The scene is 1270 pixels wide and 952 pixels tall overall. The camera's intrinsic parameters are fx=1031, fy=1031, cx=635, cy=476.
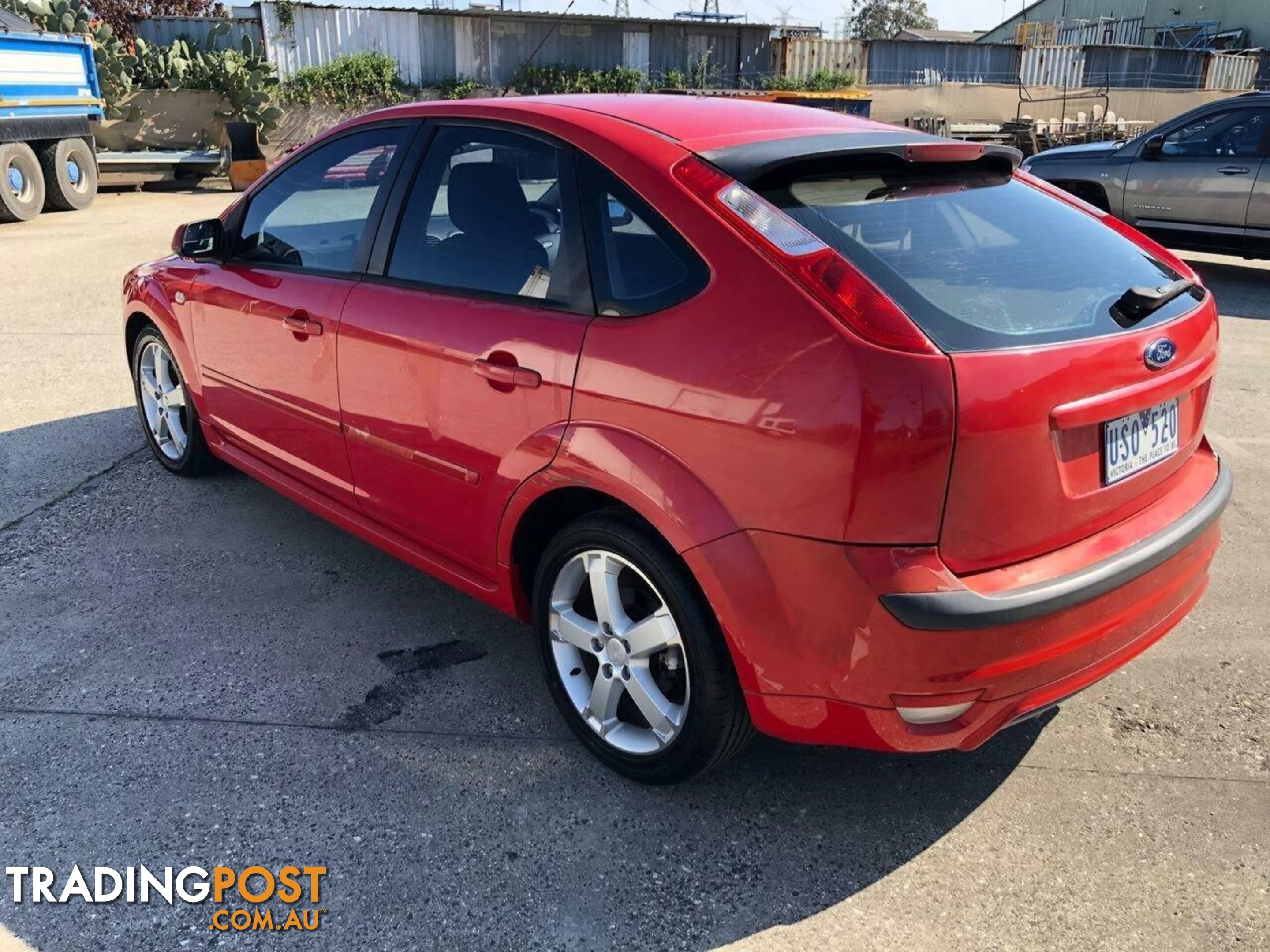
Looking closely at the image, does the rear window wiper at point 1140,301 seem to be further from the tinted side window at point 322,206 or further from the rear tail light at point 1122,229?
the tinted side window at point 322,206

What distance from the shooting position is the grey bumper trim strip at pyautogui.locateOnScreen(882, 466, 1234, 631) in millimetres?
2154

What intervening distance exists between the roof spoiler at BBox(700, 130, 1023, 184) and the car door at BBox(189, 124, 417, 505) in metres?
1.30

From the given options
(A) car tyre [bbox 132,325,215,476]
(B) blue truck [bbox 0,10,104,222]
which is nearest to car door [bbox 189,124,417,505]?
(A) car tyre [bbox 132,325,215,476]

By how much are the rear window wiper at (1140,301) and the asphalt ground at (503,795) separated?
127cm

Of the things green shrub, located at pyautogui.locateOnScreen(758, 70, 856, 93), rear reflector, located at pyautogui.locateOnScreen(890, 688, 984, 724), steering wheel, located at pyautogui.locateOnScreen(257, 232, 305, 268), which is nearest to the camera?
rear reflector, located at pyautogui.locateOnScreen(890, 688, 984, 724)

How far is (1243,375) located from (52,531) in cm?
684

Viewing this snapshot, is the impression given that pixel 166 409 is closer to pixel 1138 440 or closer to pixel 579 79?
pixel 1138 440

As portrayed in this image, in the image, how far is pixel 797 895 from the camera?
244 centimetres

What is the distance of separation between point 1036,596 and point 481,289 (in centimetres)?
169

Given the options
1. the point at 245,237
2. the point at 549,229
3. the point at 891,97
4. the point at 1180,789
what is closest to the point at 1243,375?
the point at 1180,789

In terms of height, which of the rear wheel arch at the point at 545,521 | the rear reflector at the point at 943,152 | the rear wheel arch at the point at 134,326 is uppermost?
the rear reflector at the point at 943,152

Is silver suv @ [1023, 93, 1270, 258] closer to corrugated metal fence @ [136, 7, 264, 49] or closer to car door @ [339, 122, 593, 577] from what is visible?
car door @ [339, 122, 593, 577]

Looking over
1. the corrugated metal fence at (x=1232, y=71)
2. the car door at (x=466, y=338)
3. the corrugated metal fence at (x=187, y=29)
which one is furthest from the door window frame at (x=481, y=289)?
the corrugated metal fence at (x=1232, y=71)

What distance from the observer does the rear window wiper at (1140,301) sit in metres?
2.49
